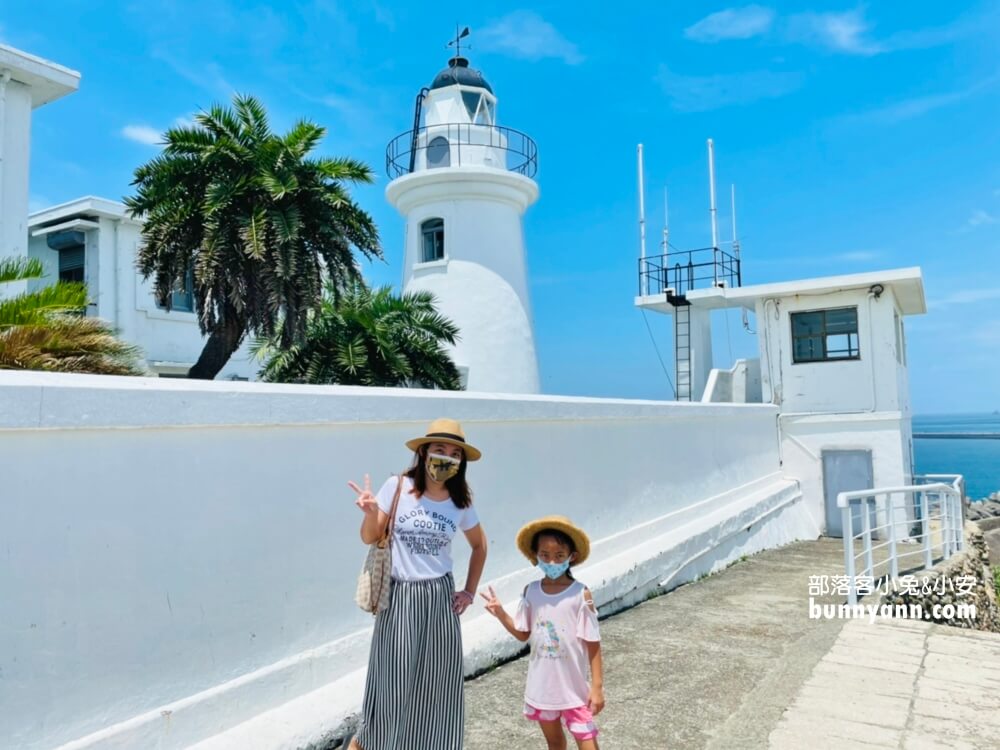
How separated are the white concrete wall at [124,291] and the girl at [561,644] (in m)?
15.7

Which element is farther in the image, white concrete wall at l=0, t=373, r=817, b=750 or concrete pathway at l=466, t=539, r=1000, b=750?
concrete pathway at l=466, t=539, r=1000, b=750

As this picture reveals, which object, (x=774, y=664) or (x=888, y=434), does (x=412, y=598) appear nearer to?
(x=774, y=664)

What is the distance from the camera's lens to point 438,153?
18.9 m

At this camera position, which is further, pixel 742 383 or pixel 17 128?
pixel 742 383

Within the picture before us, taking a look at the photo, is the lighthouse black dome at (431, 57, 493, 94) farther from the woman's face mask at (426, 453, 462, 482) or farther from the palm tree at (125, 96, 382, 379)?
the woman's face mask at (426, 453, 462, 482)

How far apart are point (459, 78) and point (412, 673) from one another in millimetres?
18813

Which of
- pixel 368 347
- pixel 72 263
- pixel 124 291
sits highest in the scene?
pixel 72 263

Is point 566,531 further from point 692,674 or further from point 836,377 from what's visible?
point 836,377

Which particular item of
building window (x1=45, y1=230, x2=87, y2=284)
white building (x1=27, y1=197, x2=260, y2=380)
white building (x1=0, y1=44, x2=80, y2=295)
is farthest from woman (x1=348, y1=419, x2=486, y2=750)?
building window (x1=45, y1=230, x2=87, y2=284)

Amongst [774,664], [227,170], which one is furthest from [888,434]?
[227,170]

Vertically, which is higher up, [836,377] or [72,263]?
[72,263]

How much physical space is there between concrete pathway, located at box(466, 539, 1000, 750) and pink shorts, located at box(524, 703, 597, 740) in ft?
2.72

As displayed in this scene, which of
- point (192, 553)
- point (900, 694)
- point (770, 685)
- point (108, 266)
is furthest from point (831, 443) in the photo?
point (108, 266)

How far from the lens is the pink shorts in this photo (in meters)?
3.17
